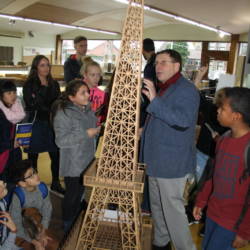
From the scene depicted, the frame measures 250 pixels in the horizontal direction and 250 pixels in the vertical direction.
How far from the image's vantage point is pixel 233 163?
158 cm

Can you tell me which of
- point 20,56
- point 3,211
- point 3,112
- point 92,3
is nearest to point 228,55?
point 92,3

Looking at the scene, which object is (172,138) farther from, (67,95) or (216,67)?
(216,67)

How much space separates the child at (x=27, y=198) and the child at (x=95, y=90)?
926 millimetres

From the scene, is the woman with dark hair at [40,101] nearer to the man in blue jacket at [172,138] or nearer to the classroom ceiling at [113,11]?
the man in blue jacket at [172,138]

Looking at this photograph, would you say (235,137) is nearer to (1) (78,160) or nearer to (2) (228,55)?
(1) (78,160)

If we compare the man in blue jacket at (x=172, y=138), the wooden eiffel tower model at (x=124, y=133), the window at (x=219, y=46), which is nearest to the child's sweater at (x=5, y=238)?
the wooden eiffel tower model at (x=124, y=133)

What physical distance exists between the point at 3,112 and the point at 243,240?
2.19 m

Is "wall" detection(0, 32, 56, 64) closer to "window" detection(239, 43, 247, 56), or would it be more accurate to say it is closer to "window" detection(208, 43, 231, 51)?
"window" detection(208, 43, 231, 51)

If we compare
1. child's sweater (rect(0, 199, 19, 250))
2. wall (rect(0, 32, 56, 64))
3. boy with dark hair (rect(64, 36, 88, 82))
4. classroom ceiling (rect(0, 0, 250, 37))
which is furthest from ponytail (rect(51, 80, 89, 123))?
wall (rect(0, 32, 56, 64))

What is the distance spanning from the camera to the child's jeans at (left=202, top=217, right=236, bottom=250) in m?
1.63

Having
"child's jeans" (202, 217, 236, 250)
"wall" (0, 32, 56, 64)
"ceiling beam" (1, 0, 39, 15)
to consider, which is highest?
"ceiling beam" (1, 0, 39, 15)

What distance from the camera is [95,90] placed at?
296 centimetres

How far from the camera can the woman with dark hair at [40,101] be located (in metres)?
3.03

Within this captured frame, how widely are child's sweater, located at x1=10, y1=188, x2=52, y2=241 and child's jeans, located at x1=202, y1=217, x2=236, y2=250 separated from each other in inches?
48.0
